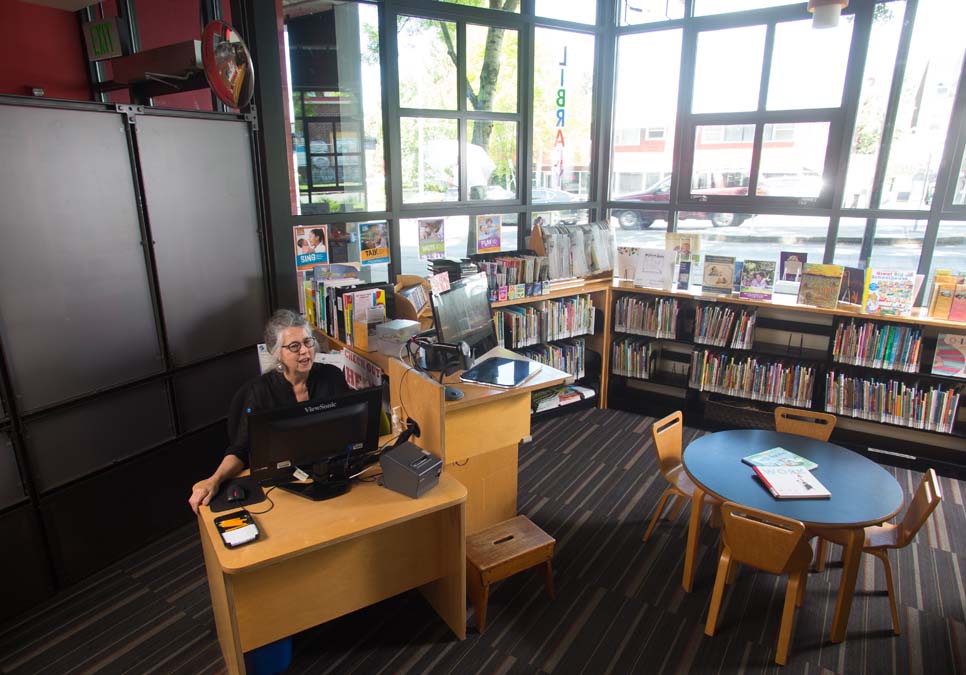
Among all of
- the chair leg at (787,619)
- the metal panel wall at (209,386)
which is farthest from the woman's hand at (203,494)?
the chair leg at (787,619)

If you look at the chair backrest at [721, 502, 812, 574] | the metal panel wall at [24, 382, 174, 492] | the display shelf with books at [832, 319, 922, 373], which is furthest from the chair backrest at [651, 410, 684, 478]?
the metal panel wall at [24, 382, 174, 492]

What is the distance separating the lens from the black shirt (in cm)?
274

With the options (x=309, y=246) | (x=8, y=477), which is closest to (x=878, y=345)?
(x=309, y=246)

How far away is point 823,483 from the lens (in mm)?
2838

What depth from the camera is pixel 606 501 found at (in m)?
3.94

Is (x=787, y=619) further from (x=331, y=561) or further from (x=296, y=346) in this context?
(x=296, y=346)

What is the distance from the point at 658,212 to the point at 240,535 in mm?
4537

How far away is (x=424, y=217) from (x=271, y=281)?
130 centimetres

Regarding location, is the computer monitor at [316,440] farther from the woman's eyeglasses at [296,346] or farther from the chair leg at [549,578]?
the chair leg at [549,578]

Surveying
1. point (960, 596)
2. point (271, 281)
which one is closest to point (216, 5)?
point (271, 281)

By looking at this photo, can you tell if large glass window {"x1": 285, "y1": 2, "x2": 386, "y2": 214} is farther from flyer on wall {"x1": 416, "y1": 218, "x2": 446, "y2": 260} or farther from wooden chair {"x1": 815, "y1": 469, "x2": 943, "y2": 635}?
wooden chair {"x1": 815, "y1": 469, "x2": 943, "y2": 635}

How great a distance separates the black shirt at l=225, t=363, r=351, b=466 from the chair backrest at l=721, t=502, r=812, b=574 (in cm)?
185

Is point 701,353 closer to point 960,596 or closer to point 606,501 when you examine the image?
point 606,501

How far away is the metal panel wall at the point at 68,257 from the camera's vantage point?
2.69 m
